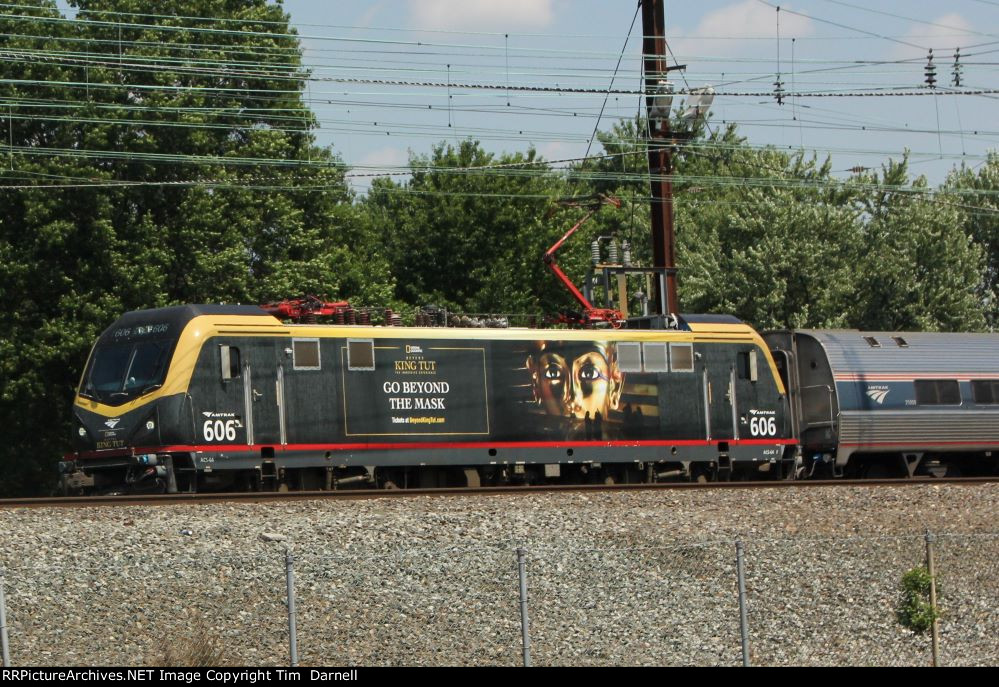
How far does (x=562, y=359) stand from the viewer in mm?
27812

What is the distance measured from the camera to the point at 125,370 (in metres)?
24.6

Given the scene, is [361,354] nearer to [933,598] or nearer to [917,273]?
[933,598]

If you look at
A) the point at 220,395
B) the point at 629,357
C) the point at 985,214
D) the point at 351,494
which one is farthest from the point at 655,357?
the point at 985,214

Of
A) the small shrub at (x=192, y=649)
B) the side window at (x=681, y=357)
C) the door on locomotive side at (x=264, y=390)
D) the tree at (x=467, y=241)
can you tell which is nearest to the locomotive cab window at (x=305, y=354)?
the door on locomotive side at (x=264, y=390)

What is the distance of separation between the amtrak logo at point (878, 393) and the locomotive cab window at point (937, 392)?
0.88 metres

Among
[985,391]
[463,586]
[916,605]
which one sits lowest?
[916,605]

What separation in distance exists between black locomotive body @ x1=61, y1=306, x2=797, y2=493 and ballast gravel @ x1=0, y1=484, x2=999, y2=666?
3.33 m

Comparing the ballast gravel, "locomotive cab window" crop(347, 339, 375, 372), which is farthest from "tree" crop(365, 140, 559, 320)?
the ballast gravel

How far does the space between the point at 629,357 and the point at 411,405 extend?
4.91 m

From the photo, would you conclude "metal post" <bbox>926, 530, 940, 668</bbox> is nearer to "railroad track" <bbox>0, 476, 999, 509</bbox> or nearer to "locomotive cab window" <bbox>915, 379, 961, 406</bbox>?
"railroad track" <bbox>0, 476, 999, 509</bbox>

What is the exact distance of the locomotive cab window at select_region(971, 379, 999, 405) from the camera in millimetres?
32438

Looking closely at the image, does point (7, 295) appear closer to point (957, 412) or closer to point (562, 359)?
point (562, 359)

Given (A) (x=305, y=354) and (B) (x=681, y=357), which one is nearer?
(A) (x=305, y=354)
